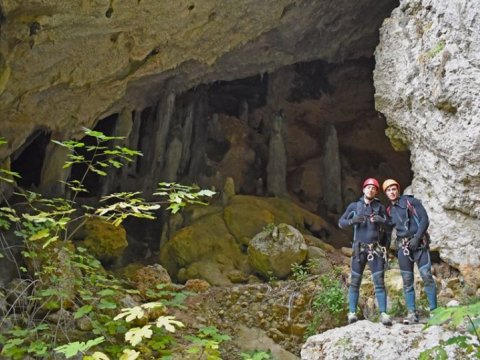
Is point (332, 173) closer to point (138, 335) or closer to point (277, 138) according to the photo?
point (277, 138)

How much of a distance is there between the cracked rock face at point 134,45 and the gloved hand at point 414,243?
5563 millimetres

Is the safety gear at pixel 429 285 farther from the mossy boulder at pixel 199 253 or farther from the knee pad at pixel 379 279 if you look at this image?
the mossy boulder at pixel 199 253

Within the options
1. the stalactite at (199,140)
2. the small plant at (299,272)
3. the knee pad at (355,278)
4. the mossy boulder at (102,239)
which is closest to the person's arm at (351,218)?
the knee pad at (355,278)

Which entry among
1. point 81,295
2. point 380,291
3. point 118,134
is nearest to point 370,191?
point 380,291

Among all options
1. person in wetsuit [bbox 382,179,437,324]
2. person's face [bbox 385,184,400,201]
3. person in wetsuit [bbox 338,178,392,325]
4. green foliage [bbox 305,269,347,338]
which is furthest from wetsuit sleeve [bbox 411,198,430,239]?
green foliage [bbox 305,269,347,338]

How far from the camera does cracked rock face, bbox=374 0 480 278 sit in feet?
20.3

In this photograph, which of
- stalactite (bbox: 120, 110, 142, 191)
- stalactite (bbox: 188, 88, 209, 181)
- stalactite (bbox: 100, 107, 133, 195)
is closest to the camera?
stalactite (bbox: 100, 107, 133, 195)

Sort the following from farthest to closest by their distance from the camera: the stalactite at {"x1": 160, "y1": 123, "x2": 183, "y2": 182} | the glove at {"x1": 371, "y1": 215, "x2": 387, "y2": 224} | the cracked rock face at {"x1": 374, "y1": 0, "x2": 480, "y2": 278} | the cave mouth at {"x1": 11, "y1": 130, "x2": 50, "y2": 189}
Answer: the stalactite at {"x1": 160, "y1": 123, "x2": 183, "y2": 182} < the cave mouth at {"x1": 11, "y1": 130, "x2": 50, "y2": 189} < the cracked rock face at {"x1": 374, "y1": 0, "x2": 480, "y2": 278} < the glove at {"x1": 371, "y1": 215, "x2": 387, "y2": 224}

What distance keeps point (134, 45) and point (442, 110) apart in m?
5.50

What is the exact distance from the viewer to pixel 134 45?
28.2 feet

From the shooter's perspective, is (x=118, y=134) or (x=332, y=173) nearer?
(x=118, y=134)

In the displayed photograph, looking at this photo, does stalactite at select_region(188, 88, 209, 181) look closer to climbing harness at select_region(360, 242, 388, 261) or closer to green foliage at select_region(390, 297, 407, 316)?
green foliage at select_region(390, 297, 407, 316)

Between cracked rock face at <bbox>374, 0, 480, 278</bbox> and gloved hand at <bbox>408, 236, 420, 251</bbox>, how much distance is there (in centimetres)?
180

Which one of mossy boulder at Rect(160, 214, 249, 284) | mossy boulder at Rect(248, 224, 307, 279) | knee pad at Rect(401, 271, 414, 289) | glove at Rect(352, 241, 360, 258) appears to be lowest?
mossy boulder at Rect(160, 214, 249, 284)
